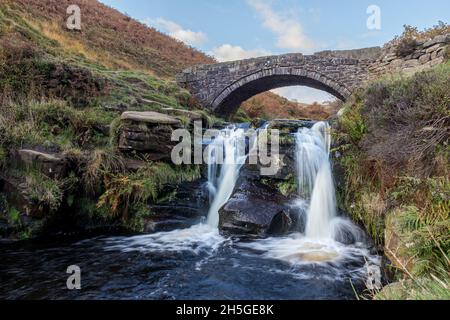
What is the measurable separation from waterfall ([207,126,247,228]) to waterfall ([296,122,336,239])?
1.47 meters

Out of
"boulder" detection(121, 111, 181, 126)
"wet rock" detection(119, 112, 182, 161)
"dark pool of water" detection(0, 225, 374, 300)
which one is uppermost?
"boulder" detection(121, 111, 181, 126)

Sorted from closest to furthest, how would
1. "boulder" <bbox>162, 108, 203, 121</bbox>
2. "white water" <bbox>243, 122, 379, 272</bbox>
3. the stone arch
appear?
"white water" <bbox>243, 122, 379, 272</bbox>
"boulder" <bbox>162, 108, 203, 121</bbox>
the stone arch

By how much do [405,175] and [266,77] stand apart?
1036 cm

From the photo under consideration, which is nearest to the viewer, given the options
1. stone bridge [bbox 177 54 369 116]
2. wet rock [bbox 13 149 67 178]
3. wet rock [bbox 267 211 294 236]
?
wet rock [bbox 13 149 67 178]

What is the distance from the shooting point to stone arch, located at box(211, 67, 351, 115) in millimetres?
13281

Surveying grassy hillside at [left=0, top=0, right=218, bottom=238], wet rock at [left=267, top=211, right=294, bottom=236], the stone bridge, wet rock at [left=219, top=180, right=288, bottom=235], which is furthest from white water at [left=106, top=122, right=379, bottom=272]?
the stone bridge

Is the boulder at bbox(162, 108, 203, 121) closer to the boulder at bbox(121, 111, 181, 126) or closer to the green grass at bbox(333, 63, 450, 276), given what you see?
the boulder at bbox(121, 111, 181, 126)

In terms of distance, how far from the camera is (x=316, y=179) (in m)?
6.88

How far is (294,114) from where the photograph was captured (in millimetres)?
22219

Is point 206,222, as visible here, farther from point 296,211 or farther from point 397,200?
point 397,200

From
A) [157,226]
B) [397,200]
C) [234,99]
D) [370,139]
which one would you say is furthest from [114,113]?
[234,99]

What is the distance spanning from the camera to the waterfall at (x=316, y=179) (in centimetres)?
612
